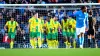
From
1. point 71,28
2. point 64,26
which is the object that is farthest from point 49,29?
point 71,28

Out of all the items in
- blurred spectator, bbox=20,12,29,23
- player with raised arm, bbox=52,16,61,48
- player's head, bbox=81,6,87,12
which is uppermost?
player's head, bbox=81,6,87,12

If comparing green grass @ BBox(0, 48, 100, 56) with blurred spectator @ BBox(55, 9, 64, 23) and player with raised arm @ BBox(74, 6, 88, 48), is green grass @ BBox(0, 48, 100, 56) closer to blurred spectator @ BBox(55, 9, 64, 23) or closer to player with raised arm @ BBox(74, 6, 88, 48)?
player with raised arm @ BBox(74, 6, 88, 48)

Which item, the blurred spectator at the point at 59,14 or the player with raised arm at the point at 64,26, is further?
the player with raised arm at the point at 64,26

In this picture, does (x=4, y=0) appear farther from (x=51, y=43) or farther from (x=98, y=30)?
Answer: (x=98, y=30)

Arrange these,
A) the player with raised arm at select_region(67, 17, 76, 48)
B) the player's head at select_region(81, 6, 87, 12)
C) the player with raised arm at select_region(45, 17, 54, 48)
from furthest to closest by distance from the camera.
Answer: the player with raised arm at select_region(45, 17, 54, 48) → the player with raised arm at select_region(67, 17, 76, 48) → the player's head at select_region(81, 6, 87, 12)

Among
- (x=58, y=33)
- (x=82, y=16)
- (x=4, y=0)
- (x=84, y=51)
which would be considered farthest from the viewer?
(x=4, y=0)

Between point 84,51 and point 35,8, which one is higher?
point 35,8

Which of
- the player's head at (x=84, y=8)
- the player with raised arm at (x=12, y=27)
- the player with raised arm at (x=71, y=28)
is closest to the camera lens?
the player's head at (x=84, y=8)

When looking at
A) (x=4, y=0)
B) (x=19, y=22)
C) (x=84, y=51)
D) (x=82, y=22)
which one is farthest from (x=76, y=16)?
(x=4, y=0)

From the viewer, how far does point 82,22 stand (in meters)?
7.16

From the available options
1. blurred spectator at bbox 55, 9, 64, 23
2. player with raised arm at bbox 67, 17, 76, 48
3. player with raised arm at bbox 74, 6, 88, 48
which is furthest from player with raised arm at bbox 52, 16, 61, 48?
player with raised arm at bbox 74, 6, 88, 48

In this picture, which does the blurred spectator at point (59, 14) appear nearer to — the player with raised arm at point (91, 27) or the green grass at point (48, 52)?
the player with raised arm at point (91, 27)

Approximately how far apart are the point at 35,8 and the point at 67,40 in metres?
1.26

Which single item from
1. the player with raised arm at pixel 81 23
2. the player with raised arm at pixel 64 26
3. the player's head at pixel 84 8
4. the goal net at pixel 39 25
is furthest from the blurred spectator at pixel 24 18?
the player's head at pixel 84 8
